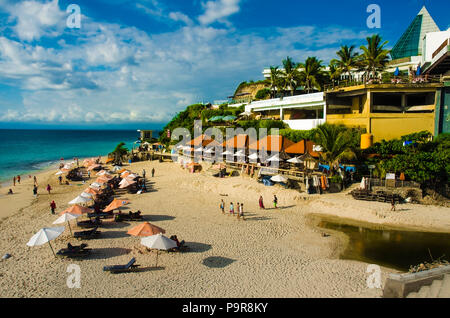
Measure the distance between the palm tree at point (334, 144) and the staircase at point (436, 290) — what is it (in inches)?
515

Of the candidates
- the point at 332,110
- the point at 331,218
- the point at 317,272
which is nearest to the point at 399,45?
the point at 332,110

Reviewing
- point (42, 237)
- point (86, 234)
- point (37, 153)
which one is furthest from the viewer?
point (37, 153)

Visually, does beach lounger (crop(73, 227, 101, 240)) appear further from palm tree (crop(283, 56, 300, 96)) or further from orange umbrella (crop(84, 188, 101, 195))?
palm tree (crop(283, 56, 300, 96))

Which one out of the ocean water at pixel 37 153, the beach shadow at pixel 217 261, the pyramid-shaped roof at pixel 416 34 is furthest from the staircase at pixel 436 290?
the pyramid-shaped roof at pixel 416 34

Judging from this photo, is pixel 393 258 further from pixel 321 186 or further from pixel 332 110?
pixel 332 110

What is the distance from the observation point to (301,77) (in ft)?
118

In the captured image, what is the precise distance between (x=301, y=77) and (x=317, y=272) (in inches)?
1209

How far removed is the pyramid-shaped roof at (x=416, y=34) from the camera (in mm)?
44500

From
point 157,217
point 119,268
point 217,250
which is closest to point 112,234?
point 157,217

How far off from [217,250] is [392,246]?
9.03 m

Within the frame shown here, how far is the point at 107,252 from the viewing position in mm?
12781

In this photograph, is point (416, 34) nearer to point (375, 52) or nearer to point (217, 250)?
point (375, 52)

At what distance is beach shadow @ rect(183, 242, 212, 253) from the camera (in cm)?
1288

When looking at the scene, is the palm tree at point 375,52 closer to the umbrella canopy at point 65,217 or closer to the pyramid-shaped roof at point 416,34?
the pyramid-shaped roof at point 416,34
